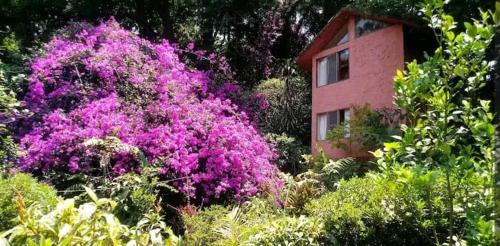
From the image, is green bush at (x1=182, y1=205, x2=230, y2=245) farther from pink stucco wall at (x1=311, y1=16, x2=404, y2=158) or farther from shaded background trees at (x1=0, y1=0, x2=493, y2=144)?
shaded background trees at (x1=0, y1=0, x2=493, y2=144)

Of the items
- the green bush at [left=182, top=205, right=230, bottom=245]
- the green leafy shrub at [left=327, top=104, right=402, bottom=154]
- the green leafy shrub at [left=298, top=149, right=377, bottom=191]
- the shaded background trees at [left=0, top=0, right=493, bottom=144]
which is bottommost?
the green bush at [left=182, top=205, right=230, bottom=245]

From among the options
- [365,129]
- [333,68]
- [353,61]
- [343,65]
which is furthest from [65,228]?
[333,68]

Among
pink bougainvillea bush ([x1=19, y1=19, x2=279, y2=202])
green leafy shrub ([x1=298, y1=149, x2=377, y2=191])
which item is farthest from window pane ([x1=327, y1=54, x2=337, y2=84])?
pink bougainvillea bush ([x1=19, y1=19, x2=279, y2=202])

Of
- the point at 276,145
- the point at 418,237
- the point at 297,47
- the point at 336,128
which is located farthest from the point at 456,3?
the point at 297,47

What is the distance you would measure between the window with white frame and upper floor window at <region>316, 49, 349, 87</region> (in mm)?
1054

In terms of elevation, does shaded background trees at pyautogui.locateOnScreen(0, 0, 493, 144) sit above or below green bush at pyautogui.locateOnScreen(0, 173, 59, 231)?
above

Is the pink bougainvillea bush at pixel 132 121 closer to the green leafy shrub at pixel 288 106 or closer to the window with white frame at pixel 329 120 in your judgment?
the green leafy shrub at pixel 288 106

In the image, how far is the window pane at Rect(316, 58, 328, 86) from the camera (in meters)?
16.1

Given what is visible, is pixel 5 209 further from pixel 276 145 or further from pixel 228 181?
pixel 276 145

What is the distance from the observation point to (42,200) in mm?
5590

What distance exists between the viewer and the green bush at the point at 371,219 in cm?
533

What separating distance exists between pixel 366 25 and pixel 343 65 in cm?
148

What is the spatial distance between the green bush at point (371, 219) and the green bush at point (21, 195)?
325cm

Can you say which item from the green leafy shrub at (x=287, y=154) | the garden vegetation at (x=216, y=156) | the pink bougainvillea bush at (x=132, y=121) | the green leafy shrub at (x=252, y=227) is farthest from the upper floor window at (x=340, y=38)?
the green leafy shrub at (x=252, y=227)
